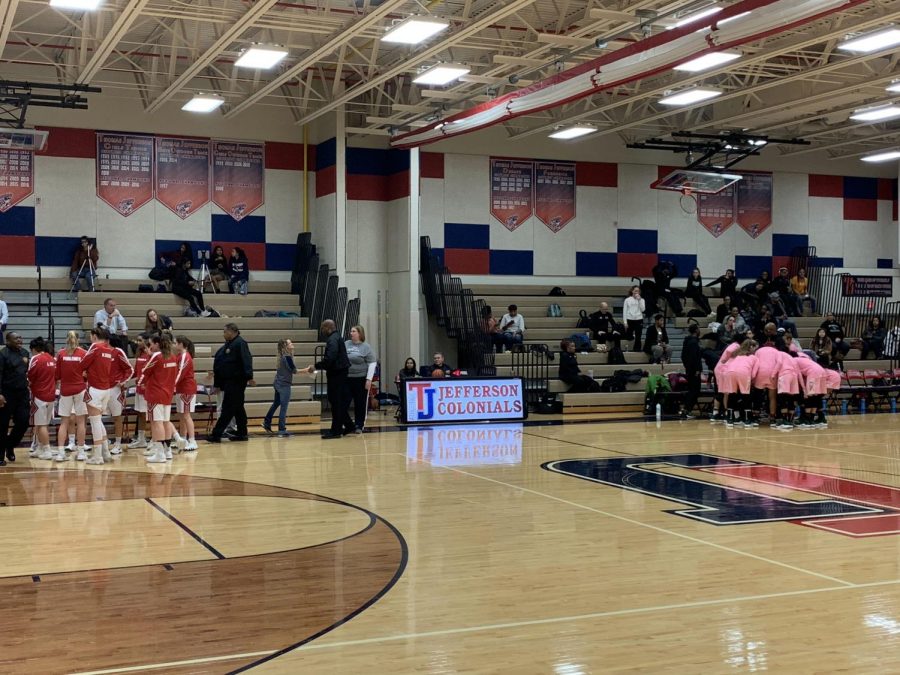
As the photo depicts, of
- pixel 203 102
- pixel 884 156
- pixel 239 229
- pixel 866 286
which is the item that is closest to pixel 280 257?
pixel 239 229

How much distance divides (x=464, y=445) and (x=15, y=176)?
11055 millimetres

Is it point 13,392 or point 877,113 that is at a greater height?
point 877,113

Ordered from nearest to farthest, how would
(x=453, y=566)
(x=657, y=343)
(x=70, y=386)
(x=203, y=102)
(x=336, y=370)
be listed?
(x=453, y=566) → (x=70, y=386) → (x=336, y=370) → (x=203, y=102) → (x=657, y=343)

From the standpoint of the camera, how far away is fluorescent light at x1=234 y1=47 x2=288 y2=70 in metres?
14.8

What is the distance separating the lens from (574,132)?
68.8 feet

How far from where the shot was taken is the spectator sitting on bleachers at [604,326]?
20.5 m

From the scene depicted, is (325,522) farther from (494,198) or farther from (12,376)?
(494,198)

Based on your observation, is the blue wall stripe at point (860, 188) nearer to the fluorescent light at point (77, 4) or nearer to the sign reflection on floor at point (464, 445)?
the sign reflection on floor at point (464, 445)

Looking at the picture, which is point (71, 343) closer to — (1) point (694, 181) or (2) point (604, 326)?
(2) point (604, 326)

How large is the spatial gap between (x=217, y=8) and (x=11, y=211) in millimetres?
7751

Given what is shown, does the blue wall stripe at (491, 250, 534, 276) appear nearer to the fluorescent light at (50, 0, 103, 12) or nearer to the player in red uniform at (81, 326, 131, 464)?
the fluorescent light at (50, 0, 103, 12)

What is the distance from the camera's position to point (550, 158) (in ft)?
76.2

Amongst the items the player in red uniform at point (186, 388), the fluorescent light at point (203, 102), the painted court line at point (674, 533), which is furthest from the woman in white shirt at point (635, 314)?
the painted court line at point (674, 533)

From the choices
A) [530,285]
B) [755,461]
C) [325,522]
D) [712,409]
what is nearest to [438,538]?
[325,522]
